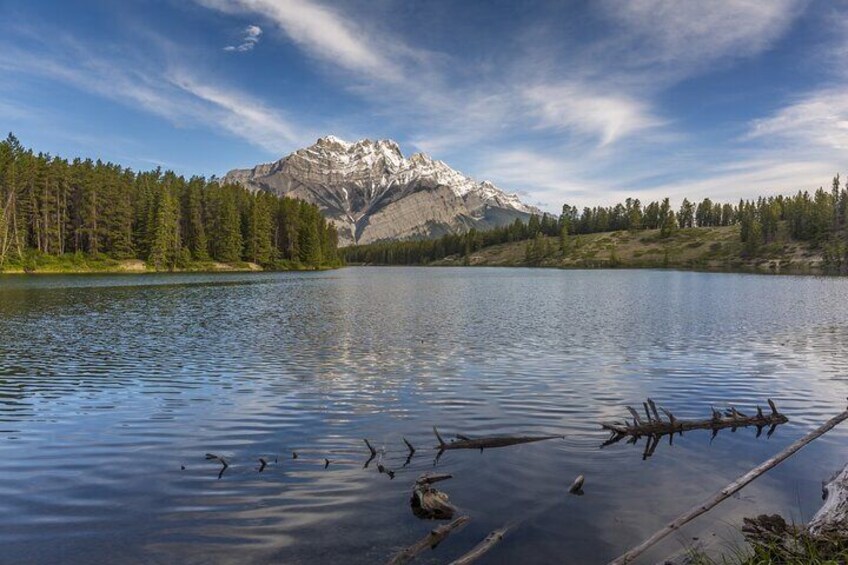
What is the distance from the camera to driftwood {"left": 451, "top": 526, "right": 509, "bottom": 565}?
919cm

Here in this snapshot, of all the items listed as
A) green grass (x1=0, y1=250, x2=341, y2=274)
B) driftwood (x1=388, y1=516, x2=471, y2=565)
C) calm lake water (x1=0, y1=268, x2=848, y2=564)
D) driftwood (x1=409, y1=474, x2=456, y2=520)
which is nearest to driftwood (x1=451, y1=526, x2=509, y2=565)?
calm lake water (x1=0, y1=268, x2=848, y2=564)

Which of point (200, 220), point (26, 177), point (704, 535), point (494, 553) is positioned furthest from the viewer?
point (200, 220)

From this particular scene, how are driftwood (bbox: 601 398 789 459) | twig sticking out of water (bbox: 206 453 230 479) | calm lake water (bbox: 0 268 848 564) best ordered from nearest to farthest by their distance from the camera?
calm lake water (bbox: 0 268 848 564), twig sticking out of water (bbox: 206 453 230 479), driftwood (bbox: 601 398 789 459)

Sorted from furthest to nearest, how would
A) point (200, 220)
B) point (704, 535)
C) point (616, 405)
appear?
1. point (200, 220)
2. point (616, 405)
3. point (704, 535)

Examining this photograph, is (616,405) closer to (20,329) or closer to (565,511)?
(565,511)

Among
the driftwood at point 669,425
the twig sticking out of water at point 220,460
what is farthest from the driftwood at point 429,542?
the driftwood at point 669,425

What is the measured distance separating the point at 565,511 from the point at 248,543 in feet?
24.6

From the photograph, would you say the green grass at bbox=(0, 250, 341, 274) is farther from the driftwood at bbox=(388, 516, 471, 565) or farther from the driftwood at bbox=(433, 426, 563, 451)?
the driftwood at bbox=(388, 516, 471, 565)

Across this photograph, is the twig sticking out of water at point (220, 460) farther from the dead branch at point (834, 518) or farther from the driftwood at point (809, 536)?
the dead branch at point (834, 518)

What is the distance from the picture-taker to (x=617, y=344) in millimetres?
38531

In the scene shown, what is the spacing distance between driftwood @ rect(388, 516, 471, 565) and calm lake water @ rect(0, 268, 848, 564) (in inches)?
10.5

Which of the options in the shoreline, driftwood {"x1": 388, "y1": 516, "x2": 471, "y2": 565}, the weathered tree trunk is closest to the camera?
the weathered tree trunk

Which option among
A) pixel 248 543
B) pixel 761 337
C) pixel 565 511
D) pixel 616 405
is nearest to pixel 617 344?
pixel 761 337

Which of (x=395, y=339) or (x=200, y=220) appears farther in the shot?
(x=200, y=220)
